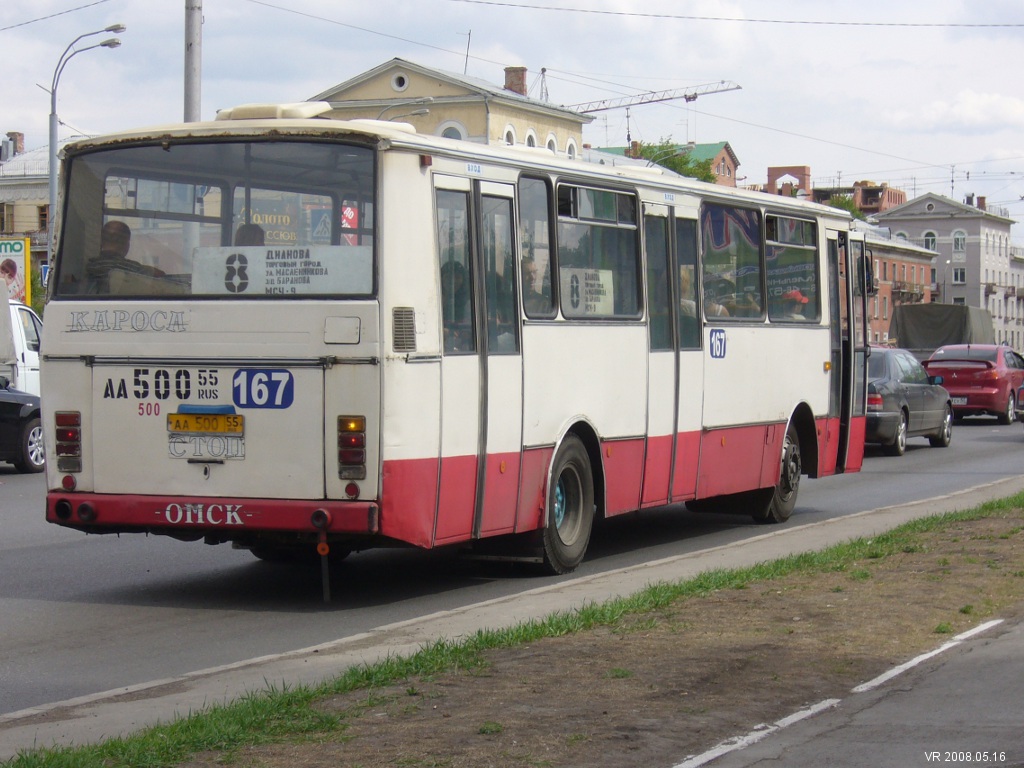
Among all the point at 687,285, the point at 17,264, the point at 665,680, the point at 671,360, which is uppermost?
the point at 17,264

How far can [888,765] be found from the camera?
573 cm

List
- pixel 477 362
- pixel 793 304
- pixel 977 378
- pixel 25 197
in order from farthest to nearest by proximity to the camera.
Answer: pixel 25 197, pixel 977 378, pixel 793 304, pixel 477 362

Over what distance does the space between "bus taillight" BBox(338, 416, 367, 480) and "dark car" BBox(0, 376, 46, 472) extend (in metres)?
11.1

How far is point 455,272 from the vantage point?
33.1 ft

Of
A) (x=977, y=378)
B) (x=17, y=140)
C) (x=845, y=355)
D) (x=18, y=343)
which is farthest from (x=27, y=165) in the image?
(x=845, y=355)

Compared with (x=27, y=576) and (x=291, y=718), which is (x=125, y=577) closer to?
(x=27, y=576)

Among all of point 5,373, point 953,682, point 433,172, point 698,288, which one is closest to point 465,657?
point 953,682

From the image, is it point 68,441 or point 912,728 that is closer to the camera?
point 912,728

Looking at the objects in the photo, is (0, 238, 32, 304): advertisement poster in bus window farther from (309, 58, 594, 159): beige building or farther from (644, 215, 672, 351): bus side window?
(309, 58, 594, 159): beige building

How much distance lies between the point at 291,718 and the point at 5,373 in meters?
16.0

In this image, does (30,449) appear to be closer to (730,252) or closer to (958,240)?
(730,252)

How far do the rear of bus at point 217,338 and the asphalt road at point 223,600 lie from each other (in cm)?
59

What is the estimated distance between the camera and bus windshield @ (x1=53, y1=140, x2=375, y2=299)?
31.4 feet

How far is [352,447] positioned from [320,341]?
2.22 ft
